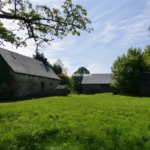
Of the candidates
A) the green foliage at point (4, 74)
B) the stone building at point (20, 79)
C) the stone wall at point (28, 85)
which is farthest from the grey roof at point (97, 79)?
the green foliage at point (4, 74)

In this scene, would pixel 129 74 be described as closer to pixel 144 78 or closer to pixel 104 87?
pixel 144 78

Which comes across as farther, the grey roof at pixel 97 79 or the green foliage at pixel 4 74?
the grey roof at pixel 97 79

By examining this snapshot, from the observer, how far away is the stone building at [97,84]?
3591cm

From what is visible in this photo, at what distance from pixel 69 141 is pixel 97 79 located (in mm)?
33712

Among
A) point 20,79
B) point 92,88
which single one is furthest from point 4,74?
point 92,88

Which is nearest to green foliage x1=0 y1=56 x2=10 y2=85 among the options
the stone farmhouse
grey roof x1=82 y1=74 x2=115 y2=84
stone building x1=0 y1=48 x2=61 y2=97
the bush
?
stone building x1=0 y1=48 x2=61 y2=97

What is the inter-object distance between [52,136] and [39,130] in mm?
721

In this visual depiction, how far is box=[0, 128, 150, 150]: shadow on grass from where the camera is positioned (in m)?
4.39

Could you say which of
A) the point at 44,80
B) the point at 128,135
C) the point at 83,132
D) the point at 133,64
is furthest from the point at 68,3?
the point at 133,64

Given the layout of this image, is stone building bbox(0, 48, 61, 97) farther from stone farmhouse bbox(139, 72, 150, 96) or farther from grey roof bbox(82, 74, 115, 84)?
stone farmhouse bbox(139, 72, 150, 96)

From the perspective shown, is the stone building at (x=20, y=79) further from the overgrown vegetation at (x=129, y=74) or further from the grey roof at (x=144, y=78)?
the grey roof at (x=144, y=78)

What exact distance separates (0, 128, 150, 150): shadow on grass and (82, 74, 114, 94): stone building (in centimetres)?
3098

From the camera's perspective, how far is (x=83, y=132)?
5.43 meters

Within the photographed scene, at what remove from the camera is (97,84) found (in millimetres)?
36438
